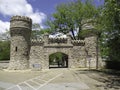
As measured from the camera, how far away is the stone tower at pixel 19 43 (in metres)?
29.5

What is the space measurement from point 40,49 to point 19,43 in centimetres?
312

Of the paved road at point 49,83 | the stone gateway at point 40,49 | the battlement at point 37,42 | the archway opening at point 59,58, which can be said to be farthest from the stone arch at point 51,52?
the paved road at point 49,83

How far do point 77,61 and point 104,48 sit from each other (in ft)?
36.6

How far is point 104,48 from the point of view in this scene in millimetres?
20094

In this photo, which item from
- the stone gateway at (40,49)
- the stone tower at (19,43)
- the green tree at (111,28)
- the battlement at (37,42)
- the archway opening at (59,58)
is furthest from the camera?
the archway opening at (59,58)

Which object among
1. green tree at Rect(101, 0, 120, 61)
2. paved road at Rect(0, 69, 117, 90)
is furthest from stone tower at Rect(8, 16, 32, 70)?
green tree at Rect(101, 0, 120, 61)

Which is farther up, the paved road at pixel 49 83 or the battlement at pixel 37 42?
the battlement at pixel 37 42

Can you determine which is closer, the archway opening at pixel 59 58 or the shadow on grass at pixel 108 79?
the shadow on grass at pixel 108 79

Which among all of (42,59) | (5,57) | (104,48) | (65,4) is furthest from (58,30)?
(104,48)

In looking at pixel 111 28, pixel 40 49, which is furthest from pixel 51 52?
pixel 111 28

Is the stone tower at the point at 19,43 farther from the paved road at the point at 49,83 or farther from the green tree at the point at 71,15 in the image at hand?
the green tree at the point at 71,15

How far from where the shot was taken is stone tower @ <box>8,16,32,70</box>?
29469 millimetres

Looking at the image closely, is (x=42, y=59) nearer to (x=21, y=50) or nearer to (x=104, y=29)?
(x=21, y=50)

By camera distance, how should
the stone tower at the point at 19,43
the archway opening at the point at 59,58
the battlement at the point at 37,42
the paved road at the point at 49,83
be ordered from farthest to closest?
the archway opening at the point at 59,58 < the battlement at the point at 37,42 < the stone tower at the point at 19,43 < the paved road at the point at 49,83
